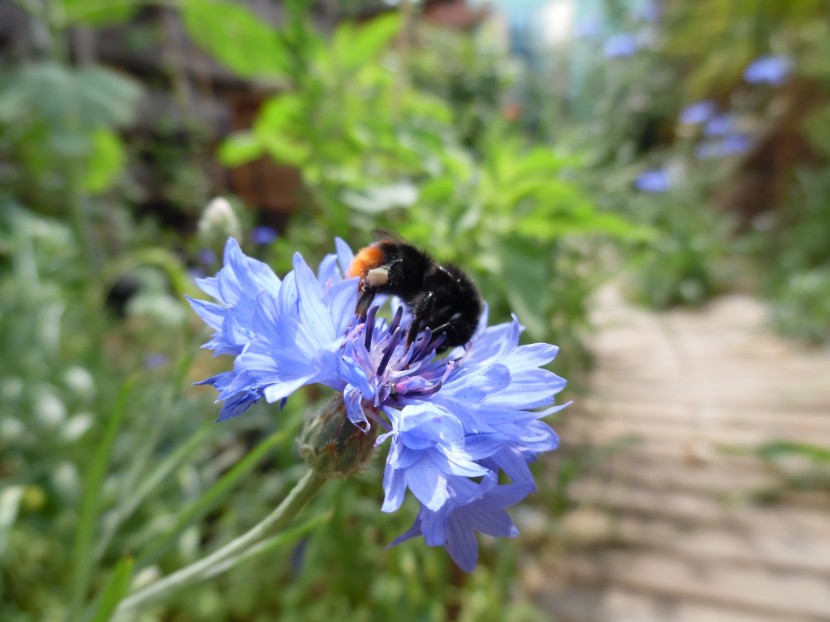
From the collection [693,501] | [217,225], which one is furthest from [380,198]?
[693,501]

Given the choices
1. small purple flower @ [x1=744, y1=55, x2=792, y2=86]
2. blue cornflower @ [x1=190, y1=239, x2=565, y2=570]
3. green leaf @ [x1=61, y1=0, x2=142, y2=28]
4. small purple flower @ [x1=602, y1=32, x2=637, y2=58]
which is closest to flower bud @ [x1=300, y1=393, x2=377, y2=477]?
blue cornflower @ [x1=190, y1=239, x2=565, y2=570]

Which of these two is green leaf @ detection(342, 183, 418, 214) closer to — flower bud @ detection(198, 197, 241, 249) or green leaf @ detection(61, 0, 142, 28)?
flower bud @ detection(198, 197, 241, 249)

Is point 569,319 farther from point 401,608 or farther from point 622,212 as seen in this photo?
point 401,608

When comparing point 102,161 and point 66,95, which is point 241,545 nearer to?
point 66,95

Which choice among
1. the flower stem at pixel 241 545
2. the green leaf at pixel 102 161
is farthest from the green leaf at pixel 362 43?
the flower stem at pixel 241 545

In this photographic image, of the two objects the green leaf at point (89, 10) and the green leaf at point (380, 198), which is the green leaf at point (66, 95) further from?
the green leaf at point (380, 198)

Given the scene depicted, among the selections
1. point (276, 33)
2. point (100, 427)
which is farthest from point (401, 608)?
point (276, 33)

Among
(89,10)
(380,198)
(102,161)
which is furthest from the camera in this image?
(102,161)
